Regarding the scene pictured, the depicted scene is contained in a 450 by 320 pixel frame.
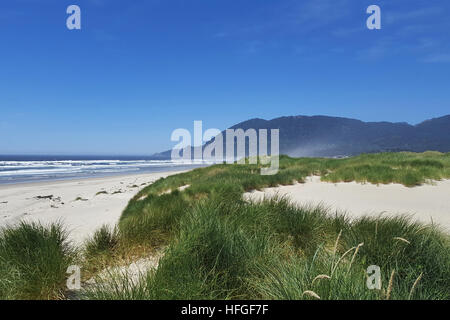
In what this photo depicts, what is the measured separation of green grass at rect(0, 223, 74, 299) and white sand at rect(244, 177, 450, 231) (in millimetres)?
3390

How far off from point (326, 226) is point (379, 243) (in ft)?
3.43

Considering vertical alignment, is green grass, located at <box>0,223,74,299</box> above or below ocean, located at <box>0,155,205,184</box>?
above

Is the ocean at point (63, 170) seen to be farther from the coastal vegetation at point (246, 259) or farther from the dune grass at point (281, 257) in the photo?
the dune grass at point (281, 257)

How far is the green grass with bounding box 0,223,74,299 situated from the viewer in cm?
212

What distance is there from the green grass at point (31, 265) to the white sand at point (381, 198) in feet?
11.1

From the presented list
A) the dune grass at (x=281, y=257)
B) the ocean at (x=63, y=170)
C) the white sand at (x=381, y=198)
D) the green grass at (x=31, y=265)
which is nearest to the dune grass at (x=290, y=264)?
the dune grass at (x=281, y=257)

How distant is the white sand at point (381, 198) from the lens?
5152 millimetres

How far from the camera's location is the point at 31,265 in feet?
7.70

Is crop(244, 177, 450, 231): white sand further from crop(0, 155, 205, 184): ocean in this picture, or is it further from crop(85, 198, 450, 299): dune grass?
crop(0, 155, 205, 184): ocean

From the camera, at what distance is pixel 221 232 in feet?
8.78

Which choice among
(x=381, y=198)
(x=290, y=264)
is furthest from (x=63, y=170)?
(x=290, y=264)

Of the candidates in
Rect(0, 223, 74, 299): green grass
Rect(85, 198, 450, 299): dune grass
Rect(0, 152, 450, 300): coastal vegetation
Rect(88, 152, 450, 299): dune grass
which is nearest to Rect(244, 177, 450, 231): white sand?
Rect(88, 152, 450, 299): dune grass
